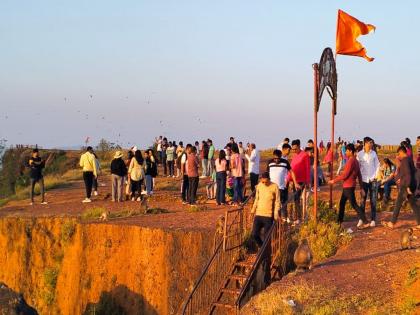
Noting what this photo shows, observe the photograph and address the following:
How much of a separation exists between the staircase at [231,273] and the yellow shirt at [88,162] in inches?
316

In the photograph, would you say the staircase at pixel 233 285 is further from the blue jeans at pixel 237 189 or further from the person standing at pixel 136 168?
the person standing at pixel 136 168

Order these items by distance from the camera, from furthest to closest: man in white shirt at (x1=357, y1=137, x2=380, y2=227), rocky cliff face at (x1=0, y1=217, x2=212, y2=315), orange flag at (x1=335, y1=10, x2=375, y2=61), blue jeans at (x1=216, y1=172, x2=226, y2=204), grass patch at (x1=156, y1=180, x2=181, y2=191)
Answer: grass patch at (x1=156, y1=180, x2=181, y2=191) < blue jeans at (x1=216, y1=172, x2=226, y2=204) < orange flag at (x1=335, y1=10, x2=375, y2=61) < man in white shirt at (x1=357, y1=137, x2=380, y2=227) < rocky cliff face at (x1=0, y1=217, x2=212, y2=315)

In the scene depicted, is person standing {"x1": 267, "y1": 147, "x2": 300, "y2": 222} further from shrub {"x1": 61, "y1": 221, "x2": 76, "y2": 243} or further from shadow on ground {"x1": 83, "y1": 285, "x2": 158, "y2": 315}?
shrub {"x1": 61, "y1": 221, "x2": 76, "y2": 243}

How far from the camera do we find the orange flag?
1542cm

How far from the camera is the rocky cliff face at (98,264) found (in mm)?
13727

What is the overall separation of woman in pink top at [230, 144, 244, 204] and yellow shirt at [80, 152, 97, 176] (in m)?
4.53

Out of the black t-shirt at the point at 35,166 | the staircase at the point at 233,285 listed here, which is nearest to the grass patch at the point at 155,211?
the black t-shirt at the point at 35,166

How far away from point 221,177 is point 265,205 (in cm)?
613

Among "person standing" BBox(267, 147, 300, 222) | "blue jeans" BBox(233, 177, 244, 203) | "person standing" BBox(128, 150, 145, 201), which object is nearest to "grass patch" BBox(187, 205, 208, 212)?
"blue jeans" BBox(233, 177, 244, 203)

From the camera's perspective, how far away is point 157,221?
1570 cm

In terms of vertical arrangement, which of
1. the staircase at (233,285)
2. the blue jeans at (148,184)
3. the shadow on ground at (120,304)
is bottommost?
the shadow on ground at (120,304)

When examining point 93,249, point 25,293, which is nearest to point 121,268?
point 93,249

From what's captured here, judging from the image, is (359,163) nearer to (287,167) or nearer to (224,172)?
(287,167)

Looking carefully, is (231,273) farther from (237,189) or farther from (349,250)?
(237,189)
